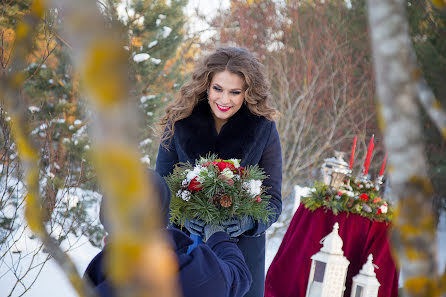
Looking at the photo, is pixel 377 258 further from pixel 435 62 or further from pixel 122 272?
pixel 435 62

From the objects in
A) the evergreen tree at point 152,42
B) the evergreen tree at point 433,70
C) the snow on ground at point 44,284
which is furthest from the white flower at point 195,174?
the evergreen tree at point 433,70

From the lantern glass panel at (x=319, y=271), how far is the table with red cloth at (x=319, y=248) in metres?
0.38

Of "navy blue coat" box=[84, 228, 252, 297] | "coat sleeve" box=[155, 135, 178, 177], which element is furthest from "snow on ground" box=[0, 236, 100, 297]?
"navy blue coat" box=[84, 228, 252, 297]

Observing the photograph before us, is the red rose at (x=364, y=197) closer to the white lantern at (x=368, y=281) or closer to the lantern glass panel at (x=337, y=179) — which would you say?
the lantern glass panel at (x=337, y=179)

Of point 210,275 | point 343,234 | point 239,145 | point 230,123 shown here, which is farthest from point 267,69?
point 210,275

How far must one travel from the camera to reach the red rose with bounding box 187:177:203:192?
2199 mm

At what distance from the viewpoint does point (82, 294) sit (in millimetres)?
453

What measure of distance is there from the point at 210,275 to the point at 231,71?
152 centimetres

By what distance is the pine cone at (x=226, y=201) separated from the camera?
6.94 ft

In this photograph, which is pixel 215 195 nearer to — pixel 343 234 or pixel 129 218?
pixel 129 218

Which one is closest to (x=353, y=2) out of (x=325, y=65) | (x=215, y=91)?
(x=325, y=65)

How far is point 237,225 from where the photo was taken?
2246 mm

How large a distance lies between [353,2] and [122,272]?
12.5 m

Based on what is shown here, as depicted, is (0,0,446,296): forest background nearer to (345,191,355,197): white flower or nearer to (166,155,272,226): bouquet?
(345,191,355,197): white flower
